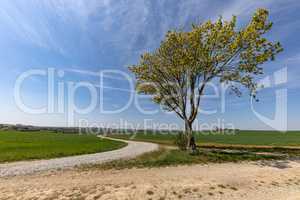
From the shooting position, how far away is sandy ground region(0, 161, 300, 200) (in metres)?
7.95

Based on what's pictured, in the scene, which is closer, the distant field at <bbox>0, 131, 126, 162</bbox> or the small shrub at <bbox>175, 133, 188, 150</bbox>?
the distant field at <bbox>0, 131, 126, 162</bbox>

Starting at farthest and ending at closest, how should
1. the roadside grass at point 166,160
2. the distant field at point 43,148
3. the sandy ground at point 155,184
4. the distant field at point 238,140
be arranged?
the distant field at point 238,140 → the distant field at point 43,148 → the roadside grass at point 166,160 → the sandy ground at point 155,184

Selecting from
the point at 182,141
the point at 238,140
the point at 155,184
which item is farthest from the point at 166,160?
the point at 238,140

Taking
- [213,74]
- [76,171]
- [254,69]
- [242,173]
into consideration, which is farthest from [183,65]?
[76,171]

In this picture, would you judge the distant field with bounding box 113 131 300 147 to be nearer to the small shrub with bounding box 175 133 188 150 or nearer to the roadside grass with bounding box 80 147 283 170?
the small shrub with bounding box 175 133 188 150

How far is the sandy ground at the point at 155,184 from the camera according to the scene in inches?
313

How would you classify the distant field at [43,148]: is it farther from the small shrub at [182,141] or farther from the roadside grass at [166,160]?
the small shrub at [182,141]

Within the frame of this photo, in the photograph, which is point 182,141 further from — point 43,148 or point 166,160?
point 43,148

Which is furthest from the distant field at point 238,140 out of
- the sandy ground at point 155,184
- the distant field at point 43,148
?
the sandy ground at point 155,184

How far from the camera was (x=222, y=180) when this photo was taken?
33.2 ft

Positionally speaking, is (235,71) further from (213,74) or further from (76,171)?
(76,171)

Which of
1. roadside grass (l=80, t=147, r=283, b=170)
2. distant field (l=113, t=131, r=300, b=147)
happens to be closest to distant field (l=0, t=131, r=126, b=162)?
roadside grass (l=80, t=147, r=283, b=170)

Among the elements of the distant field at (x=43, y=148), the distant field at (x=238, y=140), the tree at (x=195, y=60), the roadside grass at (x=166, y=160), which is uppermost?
the tree at (x=195, y=60)

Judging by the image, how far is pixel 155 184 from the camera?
914cm
